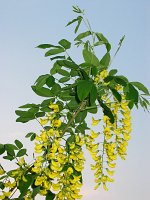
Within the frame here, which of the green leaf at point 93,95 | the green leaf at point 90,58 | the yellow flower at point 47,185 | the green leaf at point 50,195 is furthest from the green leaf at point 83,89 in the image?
the green leaf at point 50,195

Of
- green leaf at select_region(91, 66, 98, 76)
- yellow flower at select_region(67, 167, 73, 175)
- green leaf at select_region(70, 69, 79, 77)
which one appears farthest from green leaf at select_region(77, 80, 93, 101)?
yellow flower at select_region(67, 167, 73, 175)

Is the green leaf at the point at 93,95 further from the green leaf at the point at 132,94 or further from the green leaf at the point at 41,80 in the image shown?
the green leaf at the point at 41,80

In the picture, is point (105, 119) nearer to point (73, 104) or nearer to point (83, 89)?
point (73, 104)

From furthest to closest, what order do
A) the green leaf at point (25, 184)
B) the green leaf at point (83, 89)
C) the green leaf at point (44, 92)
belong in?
the green leaf at point (44, 92) < the green leaf at point (25, 184) < the green leaf at point (83, 89)

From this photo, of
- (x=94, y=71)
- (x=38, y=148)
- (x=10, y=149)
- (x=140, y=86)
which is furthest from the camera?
(x=10, y=149)

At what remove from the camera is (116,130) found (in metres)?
2.81

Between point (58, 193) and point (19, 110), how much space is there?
2.24 ft

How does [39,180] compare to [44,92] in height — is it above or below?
below

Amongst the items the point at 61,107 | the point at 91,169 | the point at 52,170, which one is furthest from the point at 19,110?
the point at 91,169

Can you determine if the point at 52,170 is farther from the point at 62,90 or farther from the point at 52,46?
the point at 52,46

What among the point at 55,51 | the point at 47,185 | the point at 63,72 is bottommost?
the point at 47,185

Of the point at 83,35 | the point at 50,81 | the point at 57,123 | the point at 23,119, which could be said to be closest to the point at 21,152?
the point at 23,119

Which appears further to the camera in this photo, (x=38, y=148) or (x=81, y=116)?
(x=81, y=116)

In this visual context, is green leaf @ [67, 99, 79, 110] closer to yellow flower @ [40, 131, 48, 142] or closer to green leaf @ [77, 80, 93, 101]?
yellow flower @ [40, 131, 48, 142]
